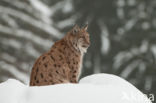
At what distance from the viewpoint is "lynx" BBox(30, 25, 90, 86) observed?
30.2ft

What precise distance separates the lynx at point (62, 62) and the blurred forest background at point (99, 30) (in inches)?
561

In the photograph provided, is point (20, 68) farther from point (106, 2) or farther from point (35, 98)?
point (35, 98)

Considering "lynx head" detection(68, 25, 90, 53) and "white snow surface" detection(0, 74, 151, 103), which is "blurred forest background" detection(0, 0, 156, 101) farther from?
"white snow surface" detection(0, 74, 151, 103)

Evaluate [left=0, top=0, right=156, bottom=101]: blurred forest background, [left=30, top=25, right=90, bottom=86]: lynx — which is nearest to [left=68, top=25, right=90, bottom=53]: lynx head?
[left=30, top=25, right=90, bottom=86]: lynx

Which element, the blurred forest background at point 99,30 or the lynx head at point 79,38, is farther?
the blurred forest background at point 99,30

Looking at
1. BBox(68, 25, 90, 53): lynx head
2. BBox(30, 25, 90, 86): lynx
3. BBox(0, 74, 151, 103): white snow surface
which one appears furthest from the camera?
BBox(68, 25, 90, 53): lynx head

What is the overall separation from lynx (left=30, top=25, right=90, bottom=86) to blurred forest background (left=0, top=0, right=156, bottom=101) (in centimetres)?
1426

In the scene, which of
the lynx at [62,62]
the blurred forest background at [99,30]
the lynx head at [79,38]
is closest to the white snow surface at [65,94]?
the lynx at [62,62]

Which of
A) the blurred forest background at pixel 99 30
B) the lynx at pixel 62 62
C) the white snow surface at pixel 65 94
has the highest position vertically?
the blurred forest background at pixel 99 30

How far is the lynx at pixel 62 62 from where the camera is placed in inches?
362

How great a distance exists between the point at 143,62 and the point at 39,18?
5.42 meters

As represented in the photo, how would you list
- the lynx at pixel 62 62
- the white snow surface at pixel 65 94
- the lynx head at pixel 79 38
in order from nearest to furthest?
1. the white snow surface at pixel 65 94
2. the lynx at pixel 62 62
3. the lynx head at pixel 79 38

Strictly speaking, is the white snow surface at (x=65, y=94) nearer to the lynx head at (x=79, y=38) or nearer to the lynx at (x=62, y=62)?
the lynx at (x=62, y=62)

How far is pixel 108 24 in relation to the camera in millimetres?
30312
